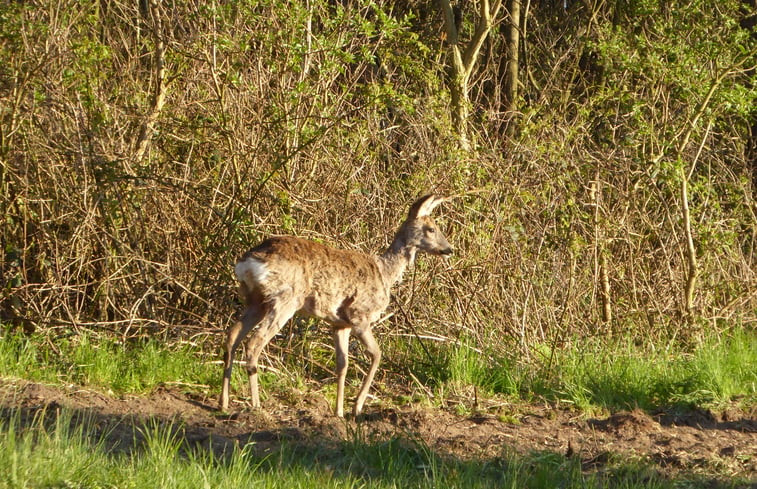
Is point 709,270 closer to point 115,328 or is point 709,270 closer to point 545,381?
point 545,381

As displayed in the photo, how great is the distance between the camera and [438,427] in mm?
7199

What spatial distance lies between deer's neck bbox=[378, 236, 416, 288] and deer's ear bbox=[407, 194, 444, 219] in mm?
262

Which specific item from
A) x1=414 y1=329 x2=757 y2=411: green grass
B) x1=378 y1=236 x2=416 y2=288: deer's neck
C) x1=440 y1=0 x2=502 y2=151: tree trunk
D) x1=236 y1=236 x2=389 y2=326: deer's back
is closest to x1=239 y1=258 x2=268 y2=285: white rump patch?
x1=236 y1=236 x2=389 y2=326: deer's back

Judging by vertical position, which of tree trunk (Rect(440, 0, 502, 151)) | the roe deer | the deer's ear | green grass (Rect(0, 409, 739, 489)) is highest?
tree trunk (Rect(440, 0, 502, 151))

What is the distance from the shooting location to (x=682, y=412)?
8102 mm

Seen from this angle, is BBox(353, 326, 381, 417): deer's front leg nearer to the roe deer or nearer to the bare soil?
the roe deer

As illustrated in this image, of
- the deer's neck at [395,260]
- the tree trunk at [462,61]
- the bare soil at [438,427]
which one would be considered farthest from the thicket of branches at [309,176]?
the bare soil at [438,427]

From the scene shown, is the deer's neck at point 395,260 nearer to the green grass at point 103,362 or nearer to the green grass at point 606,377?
the green grass at point 606,377

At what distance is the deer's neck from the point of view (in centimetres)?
850

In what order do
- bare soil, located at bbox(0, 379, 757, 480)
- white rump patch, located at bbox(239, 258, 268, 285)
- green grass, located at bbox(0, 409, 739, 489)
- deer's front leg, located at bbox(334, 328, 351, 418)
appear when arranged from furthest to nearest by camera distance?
deer's front leg, located at bbox(334, 328, 351, 418) < white rump patch, located at bbox(239, 258, 268, 285) < bare soil, located at bbox(0, 379, 757, 480) < green grass, located at bbox(0, 409, 739, 489)

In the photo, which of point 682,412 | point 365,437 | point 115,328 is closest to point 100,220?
point 115,328

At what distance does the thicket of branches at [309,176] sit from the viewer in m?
8.90

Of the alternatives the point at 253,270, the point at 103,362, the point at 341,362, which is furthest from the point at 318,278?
the point at 103,362

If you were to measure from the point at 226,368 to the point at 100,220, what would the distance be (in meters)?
2.26
